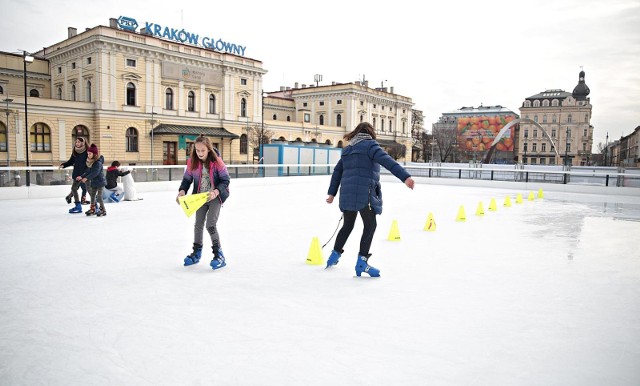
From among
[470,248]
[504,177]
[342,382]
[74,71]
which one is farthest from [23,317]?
[74,71]

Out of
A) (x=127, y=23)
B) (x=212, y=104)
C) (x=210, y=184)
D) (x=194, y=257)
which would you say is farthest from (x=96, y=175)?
(x=212, y=104)

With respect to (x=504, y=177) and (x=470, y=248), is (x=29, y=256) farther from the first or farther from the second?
(x=504, y=177)

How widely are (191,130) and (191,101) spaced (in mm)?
3774

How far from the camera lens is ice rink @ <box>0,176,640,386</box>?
296 cm

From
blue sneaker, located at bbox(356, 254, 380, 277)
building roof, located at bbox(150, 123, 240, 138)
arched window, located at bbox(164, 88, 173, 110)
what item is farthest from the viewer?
arched window, located at bbox(164, 88, 173, 110)

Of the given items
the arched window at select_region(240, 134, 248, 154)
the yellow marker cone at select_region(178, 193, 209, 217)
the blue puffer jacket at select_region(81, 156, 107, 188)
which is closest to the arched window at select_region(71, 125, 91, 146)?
the arched window at select_region(240, 134, 248, 154)

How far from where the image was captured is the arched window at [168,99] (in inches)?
1635

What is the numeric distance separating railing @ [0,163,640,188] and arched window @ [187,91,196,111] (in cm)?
2071

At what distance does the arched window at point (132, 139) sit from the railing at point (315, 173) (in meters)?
19.6

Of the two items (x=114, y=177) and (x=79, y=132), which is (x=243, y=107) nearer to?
(x=79, y=132)

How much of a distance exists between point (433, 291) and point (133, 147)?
127 feet

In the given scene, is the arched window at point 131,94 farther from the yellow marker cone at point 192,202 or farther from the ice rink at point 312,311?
the yellow marker cone at point 192,202

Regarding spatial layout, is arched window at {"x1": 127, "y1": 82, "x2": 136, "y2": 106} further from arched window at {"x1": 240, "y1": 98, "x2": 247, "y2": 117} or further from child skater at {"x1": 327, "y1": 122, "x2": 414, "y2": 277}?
child skater at {"x1": 327, "y1": 122, "x2": 414, "y2": 277}

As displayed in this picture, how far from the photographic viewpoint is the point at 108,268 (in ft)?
18.3
